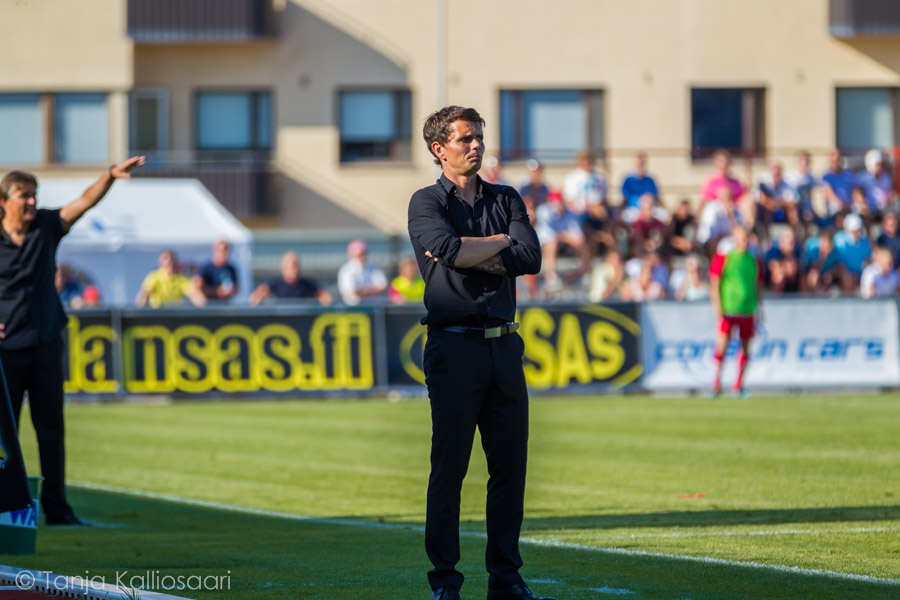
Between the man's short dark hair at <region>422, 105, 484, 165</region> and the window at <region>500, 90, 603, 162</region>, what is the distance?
2881cm

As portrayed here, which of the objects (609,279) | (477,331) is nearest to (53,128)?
(609,279)

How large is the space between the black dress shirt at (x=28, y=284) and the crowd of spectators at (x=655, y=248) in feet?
40.6

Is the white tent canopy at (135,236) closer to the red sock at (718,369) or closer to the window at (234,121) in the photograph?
the window at (234,121)

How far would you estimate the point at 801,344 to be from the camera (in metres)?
22.1

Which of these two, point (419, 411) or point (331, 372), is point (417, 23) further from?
point (419, 411)

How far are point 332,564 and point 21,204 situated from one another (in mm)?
3455

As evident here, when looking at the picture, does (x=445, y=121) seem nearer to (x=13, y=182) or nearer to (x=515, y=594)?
(x=515, y=594)

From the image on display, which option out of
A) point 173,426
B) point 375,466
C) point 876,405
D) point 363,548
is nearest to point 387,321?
point 173,426

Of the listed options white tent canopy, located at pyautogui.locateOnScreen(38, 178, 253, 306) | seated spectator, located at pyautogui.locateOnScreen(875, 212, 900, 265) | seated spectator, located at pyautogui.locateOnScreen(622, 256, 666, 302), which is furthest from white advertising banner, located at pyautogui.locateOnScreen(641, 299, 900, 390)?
white tent canopy, located at pyautogui.locateOnScreen(38, 178, 253, 306)

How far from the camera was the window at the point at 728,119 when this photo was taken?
118 ft

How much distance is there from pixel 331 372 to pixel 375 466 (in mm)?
8754

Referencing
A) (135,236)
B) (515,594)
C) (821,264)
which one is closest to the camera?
(515,594)

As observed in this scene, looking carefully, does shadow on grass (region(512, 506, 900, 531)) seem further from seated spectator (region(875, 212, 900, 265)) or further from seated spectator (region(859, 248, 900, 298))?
seated spectator (region(875, 212, 900, 265))

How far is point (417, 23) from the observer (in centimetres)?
3497
